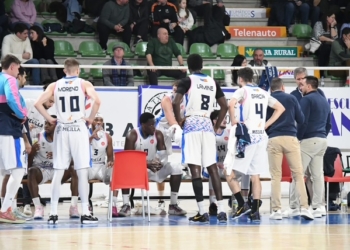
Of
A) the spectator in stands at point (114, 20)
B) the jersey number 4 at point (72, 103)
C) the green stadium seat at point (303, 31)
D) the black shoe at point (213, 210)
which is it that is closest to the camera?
the jersey number 4 at point (72, 103)

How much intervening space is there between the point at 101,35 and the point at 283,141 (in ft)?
26.1

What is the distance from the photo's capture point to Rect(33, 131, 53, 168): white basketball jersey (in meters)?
13.0

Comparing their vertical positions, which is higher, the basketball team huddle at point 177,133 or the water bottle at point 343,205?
the basketball team huddle at point 177,133

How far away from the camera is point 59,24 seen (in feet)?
63.5

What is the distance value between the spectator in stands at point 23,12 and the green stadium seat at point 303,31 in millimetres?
6680

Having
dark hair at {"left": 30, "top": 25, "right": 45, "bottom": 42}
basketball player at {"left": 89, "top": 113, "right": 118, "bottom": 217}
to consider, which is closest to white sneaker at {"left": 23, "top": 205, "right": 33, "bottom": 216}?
basketball player at {"left": 89, "top": 113, "right": 118, "bottom": 217}

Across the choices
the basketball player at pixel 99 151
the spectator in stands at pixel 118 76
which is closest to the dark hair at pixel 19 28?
the spectator in stands at pixel 118 76

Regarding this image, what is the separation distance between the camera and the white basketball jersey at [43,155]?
1295 centimetres

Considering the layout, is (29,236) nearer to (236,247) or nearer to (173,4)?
(236,247)

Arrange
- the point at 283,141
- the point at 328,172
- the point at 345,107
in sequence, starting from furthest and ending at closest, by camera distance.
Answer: the point at 345,107 → the point at 328,172 → the point at 283,141

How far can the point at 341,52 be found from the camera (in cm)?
1905

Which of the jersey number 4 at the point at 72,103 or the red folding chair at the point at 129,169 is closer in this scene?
the jersey number 4 at the point at 72,103

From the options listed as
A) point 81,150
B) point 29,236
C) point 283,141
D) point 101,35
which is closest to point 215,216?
point 283,141

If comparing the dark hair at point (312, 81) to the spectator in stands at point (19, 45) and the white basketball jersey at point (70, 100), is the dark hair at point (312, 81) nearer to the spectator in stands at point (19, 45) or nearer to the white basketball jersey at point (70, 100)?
the white basketball jersey at point (70, 100)
